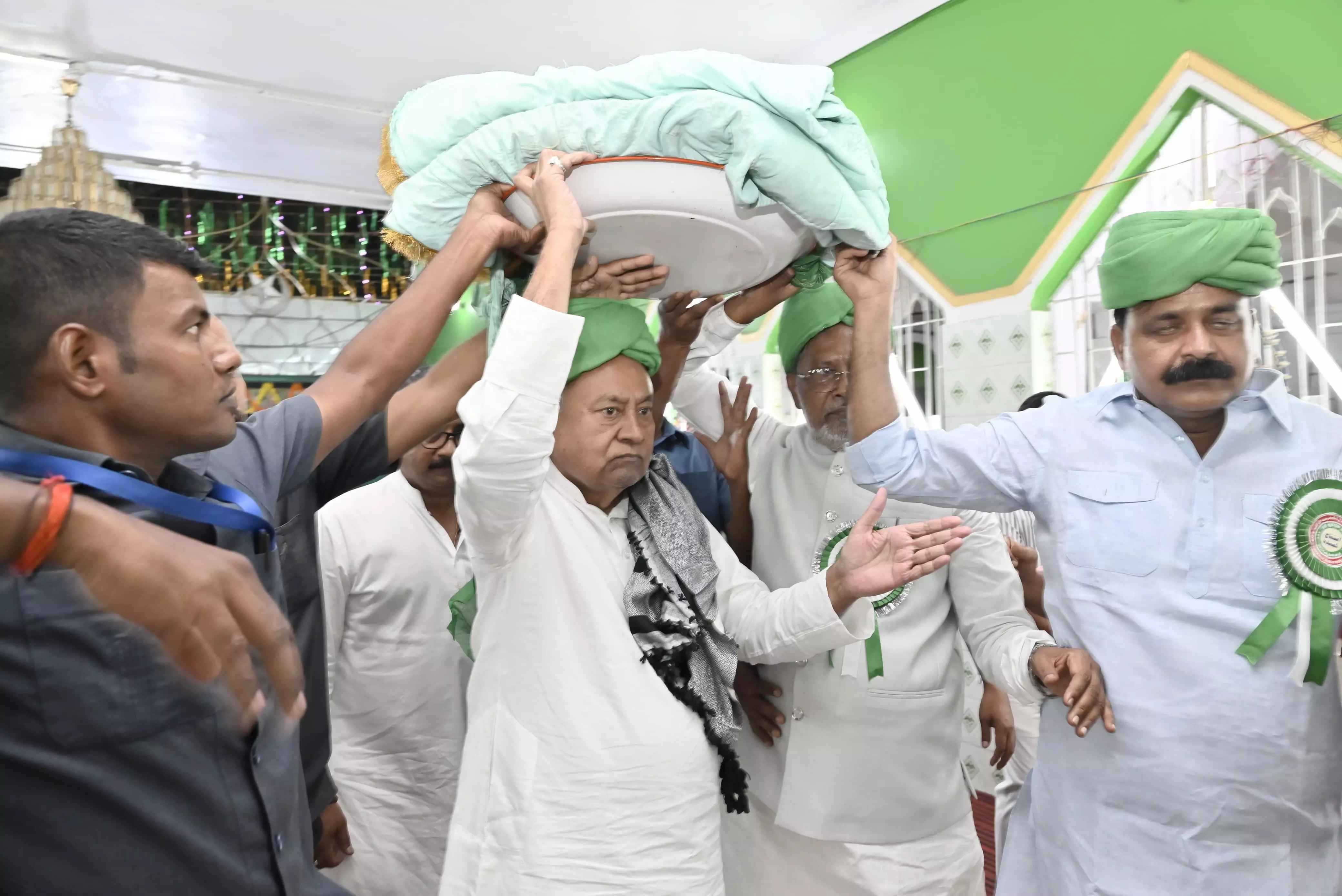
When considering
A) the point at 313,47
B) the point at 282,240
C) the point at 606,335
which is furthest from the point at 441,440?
the point at 282,240

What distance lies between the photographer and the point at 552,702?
1382 mm

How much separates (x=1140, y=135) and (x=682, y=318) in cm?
216

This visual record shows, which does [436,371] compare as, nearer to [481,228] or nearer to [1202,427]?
[481,228]

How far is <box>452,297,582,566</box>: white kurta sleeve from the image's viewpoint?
4.10 ft

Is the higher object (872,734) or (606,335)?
(606,335)

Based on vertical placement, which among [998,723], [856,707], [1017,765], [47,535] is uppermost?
[47,535]

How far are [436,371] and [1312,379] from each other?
251 centimetres

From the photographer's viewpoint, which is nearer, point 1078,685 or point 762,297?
point 1078,685

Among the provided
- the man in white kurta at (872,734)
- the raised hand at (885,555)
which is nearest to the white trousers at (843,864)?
the man in white kurta at (872,734)

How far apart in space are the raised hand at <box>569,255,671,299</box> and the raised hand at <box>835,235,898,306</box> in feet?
1.10

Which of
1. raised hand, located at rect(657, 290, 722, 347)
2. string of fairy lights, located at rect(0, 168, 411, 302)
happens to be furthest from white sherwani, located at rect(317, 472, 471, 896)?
string of fairy lights, located at rect(0, 168, 411, 302)

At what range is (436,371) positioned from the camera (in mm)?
1636

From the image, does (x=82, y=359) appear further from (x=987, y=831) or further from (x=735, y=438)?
(x=987, y=831)

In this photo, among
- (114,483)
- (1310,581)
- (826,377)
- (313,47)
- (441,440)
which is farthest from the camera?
(313,47)
